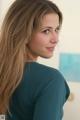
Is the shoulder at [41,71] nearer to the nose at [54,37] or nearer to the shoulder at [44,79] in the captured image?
the shoulder at [44,79]

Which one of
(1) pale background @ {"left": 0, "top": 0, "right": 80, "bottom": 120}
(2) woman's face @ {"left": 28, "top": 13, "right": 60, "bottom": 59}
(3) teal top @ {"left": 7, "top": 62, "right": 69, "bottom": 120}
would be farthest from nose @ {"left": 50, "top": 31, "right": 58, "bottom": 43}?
(1) pale background @ {"left": 0, "top": 0, "right": 80, "bottom": 120}

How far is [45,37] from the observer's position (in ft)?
3.26

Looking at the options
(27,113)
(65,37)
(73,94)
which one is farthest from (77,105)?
(27,113)

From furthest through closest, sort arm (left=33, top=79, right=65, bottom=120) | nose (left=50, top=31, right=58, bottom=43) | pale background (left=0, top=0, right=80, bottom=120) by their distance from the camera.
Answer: pale background (left=0, top=0, right=80, bottom=120), nose (left=50, top=31, right=58, bottom=43), arm (left=33, top=79, right=65, bottom=120)

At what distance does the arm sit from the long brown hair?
10 centimetres

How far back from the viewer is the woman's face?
957 mm

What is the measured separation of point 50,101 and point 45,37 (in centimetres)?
24

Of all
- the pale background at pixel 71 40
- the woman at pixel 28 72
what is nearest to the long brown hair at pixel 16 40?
the woman at pixel 28 72

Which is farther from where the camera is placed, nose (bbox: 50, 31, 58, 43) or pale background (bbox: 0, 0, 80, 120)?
pale background (bbox: 0, 0, 80, 120)

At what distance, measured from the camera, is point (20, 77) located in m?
0.91

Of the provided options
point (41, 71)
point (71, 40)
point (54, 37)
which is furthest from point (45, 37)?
point (71, 40)

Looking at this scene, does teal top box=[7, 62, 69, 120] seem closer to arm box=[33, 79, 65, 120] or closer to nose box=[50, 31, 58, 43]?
arm box=[33, 79, 65, 120]

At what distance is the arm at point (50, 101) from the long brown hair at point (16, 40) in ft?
0.32

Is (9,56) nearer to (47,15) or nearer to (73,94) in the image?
(47,15)
